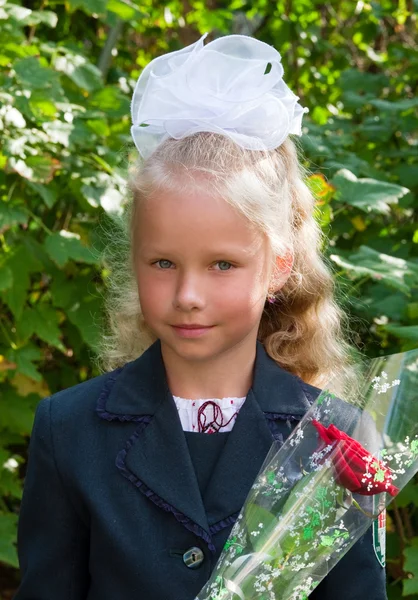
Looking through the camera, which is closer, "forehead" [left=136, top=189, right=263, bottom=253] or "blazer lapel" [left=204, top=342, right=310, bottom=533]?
"forehead" [left=136, top=189, right=263, bottom=253]

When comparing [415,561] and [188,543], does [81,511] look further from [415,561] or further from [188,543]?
[415,561]

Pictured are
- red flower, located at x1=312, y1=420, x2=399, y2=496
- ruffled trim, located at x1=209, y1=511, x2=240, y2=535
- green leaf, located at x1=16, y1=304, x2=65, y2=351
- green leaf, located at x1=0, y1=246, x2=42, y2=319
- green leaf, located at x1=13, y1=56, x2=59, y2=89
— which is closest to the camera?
red flower, located at x1=312, y1=420, x2=399, y2=496

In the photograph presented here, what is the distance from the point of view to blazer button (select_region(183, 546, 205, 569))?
171cm

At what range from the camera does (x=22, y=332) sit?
312 centimetres

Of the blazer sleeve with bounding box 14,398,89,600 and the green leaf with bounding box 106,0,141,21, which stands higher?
the green leaf with bounding box 106,0,141,21

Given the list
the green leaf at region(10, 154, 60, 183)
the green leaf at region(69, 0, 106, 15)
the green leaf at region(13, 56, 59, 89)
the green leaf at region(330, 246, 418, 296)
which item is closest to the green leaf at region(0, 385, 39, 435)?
the green leaf at region(10, 154, 60, 183)

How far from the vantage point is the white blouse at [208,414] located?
1841 mm

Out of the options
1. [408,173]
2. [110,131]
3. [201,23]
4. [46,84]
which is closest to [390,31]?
[201,23]

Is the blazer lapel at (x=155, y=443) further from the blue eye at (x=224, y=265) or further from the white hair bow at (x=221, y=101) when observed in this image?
the white hair bow at (x=221, y=101)

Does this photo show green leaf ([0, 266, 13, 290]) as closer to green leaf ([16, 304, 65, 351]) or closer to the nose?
green leaf ([16, 304, 65, 351])

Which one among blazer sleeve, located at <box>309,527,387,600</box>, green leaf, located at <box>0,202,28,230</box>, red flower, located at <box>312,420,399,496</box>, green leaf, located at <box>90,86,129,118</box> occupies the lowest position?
green leaf, located at <box>0,202,28,230</box>

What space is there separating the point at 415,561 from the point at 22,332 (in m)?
1.34

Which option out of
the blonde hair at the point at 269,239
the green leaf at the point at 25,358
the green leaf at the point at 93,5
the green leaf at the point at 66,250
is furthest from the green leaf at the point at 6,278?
the green leaf at the point at 93,5

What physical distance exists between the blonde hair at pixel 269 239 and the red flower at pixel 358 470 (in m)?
0.40
